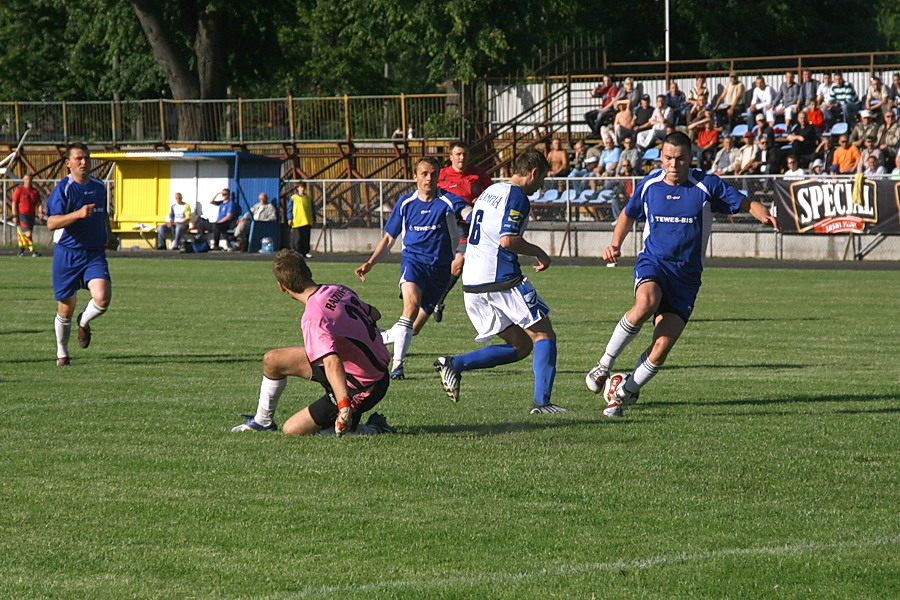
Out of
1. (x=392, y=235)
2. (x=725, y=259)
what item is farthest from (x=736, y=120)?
(x=392, y=235)

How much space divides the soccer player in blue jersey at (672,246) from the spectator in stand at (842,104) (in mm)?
24243

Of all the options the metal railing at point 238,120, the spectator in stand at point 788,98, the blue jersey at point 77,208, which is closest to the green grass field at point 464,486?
the blue jersey at point 77,208

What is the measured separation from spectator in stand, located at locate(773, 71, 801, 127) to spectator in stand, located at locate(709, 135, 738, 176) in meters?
2.05

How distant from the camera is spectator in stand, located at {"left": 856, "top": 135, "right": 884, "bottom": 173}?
1142 inches

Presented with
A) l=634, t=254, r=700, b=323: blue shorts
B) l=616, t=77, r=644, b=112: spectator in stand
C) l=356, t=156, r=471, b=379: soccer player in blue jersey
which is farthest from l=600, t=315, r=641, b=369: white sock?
l=616, t=77, r=644, b=112: spectator in stand

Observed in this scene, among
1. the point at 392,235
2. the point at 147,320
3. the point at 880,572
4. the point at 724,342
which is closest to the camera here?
the point at 880,572

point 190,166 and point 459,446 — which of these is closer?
point 459,446

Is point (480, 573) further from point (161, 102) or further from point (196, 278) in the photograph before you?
point (161, 102)

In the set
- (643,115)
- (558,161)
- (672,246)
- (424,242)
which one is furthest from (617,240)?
(643,115)

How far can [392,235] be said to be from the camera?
12.7 metres

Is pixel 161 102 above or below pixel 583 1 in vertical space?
below

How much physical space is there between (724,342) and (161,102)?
103 feet

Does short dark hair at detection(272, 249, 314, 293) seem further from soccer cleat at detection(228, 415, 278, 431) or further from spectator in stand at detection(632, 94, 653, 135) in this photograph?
spectator in stand at detection(632, 94, 653, 135)

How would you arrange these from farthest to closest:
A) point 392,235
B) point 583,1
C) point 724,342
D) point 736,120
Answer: point 583,1, point 736,120, point 724,342, point 392,235
